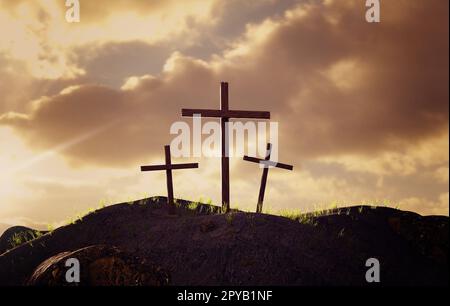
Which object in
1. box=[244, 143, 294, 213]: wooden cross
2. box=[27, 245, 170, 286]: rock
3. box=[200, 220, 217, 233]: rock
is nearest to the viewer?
box=[27, 245, 170, 286]: rock

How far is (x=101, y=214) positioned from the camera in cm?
1661

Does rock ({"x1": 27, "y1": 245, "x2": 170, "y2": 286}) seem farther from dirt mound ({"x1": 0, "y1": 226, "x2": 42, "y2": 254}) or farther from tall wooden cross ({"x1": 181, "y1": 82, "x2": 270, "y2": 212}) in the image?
dirt mound ({"x1": 0, "y1": 226, "x2": 42, "y2": 254})

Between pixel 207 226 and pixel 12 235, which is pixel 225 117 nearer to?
pixel 207 226

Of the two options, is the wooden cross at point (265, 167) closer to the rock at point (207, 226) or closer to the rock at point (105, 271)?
the rock at point (207, 226)

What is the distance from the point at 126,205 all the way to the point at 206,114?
13.4 ft

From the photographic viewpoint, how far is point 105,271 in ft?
27.6

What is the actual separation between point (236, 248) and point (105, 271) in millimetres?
A: 4498

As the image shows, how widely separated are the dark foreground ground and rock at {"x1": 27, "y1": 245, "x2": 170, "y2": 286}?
0.02 meters

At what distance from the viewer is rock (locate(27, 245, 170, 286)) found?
27.4ft

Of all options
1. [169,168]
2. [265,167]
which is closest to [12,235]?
[169,168]

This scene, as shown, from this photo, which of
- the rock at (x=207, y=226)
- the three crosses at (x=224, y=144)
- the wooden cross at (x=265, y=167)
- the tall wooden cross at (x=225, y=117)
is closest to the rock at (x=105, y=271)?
the rock at (x=207, y=226)

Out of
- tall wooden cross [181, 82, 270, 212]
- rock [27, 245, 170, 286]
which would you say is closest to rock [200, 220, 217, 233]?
tall wooden cross [181, 82, 270, 212]

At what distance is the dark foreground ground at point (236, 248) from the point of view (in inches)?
345
